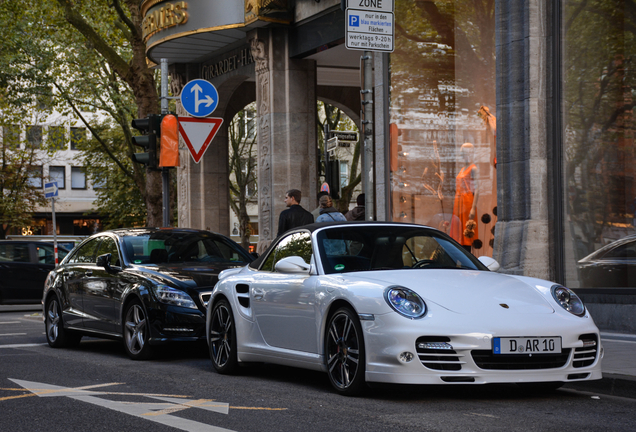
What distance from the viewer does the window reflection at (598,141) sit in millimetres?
11484

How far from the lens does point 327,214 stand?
13.4m

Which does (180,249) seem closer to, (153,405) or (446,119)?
(153,405)

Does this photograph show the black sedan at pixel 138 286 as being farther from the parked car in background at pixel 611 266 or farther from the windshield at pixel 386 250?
the parked car in background at pixel 611 266

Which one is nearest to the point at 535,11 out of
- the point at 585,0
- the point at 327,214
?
the point at 585,0

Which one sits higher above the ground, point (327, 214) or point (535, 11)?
point (535, 11)

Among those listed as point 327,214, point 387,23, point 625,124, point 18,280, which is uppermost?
point 387,23

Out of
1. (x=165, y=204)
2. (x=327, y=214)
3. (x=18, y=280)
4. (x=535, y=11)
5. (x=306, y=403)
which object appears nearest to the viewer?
(x=306, y=403)

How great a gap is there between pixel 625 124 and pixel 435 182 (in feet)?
14.2

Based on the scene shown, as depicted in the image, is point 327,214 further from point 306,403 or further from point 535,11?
point 306,403

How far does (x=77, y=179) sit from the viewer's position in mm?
70062

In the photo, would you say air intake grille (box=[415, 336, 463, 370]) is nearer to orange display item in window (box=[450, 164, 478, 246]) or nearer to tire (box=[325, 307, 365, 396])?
tire (box=[325, 307, 365, 396])

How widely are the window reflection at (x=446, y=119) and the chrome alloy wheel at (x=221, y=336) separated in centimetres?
622

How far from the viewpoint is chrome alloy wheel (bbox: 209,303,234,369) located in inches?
332

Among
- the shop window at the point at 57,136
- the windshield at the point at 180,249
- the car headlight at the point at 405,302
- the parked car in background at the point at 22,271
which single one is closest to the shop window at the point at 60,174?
the shop window at the point at 57,136
